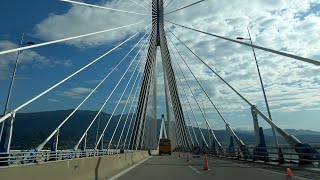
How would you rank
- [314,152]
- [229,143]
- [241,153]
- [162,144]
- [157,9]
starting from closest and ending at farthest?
[314,152] → [241,153] → [229,143] → [157,9] → [162,144]

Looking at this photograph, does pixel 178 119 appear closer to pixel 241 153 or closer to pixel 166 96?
pixel 166 96

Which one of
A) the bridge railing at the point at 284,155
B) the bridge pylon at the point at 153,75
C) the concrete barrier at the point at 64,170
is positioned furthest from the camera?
the bridge pylon at the point at 153,75

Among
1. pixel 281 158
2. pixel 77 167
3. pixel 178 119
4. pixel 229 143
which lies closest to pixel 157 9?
pixel 178 119

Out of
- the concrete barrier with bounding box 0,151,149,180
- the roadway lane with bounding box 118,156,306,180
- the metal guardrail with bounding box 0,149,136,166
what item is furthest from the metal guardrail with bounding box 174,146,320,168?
the metal guardrail with bounding box 0,149,136,166

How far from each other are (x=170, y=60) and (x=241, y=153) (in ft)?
57.7

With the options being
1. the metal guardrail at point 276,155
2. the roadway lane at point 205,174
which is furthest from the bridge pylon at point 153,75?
the roadway lane at point 205,174

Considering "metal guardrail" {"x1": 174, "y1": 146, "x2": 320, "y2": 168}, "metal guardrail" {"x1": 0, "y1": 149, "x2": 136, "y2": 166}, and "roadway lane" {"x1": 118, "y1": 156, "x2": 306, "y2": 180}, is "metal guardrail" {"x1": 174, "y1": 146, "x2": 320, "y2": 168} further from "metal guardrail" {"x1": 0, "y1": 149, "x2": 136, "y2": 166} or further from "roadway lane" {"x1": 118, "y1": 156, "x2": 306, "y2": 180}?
"metal guardrail" {"x1": 0, "y1": 149, "x2": 136, "y2": 166}

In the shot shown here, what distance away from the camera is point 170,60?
A: 47.0m

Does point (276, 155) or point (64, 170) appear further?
point (276, 155)

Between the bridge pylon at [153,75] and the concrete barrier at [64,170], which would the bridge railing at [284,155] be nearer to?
the concrete barrier at [64,170]

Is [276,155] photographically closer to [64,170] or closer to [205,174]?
[205,174]

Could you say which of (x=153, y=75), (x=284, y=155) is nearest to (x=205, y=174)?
(x=284, y=155)

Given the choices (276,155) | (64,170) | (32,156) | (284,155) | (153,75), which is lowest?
(64,170)

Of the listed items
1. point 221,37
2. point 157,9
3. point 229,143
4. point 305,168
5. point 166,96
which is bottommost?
point 305,168
